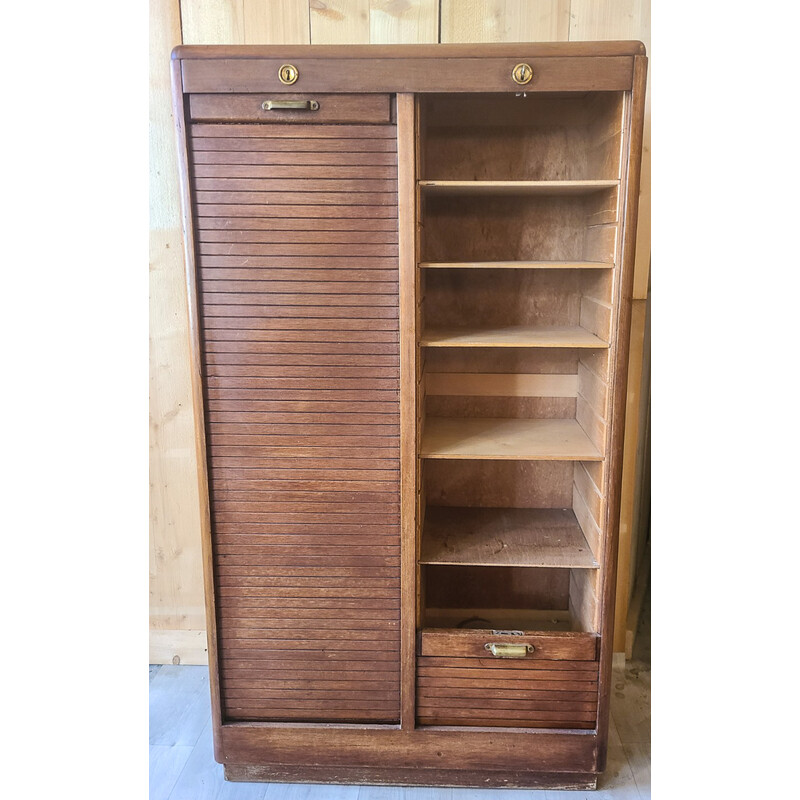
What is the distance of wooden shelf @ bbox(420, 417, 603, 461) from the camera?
1796 mm

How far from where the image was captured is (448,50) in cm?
155

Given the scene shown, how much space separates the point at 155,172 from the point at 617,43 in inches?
57.5

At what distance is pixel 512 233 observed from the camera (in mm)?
2066

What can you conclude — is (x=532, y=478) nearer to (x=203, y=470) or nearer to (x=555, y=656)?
(x=555, y=656)

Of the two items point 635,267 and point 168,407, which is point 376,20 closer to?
point 635,267

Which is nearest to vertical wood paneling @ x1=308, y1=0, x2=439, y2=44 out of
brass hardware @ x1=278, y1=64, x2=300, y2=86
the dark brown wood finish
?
brass hardware @ x1=278, y1=64, x2=300, y2=86

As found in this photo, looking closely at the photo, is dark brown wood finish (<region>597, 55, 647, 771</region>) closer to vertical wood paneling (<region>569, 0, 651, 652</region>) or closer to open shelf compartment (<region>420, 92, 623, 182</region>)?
open shelf compartment (<region>420, 92, 623, 182</region>)

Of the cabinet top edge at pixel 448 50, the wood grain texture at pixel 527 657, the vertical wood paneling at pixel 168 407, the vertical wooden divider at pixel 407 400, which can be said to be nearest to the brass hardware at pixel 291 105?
the cabinet top edge at pixel 448 50

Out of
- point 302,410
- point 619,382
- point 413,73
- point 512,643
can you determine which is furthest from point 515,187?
point 512,643

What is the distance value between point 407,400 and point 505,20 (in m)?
1.22

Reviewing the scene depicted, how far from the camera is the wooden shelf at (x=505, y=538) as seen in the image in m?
1.87

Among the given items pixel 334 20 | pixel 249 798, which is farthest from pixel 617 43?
pixel 249 798

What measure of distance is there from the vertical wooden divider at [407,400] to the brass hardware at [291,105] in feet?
0.69

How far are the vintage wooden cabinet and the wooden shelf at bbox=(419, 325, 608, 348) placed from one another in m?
0.01
